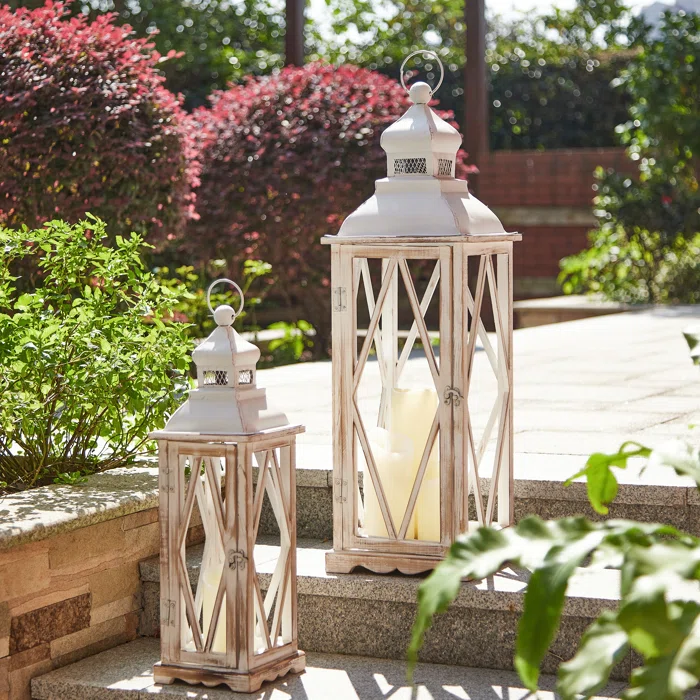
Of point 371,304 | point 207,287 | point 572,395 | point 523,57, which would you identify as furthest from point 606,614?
point 523,57

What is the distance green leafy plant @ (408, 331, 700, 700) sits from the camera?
1349 millimetres

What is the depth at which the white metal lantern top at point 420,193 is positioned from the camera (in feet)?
8.38

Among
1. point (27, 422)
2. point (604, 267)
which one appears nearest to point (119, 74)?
point (27, 422)

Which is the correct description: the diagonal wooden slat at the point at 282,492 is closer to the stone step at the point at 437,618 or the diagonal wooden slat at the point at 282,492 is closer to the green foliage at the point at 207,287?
the stone step at the point at 437,618

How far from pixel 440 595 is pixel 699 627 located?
0.34m

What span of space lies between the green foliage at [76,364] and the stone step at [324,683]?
51 centimetres

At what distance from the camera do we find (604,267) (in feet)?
33.5

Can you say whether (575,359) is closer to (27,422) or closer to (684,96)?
(27,422)

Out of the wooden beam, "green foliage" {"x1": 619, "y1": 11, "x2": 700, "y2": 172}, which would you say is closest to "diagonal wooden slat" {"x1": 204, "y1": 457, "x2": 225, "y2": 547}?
the wooden beam

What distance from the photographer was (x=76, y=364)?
2844mm

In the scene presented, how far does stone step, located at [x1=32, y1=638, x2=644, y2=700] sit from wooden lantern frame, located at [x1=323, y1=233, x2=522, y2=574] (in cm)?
22

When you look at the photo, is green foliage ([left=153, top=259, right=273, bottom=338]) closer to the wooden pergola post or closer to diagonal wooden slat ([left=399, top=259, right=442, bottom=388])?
the wooden pergola post

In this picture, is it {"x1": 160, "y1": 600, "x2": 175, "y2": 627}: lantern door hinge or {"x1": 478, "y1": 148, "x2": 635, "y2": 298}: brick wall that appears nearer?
{"x1": 160, "y1": 600, "x2": 175, "y2": 627}: lantern door hinge

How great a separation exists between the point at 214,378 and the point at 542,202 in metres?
9.77
